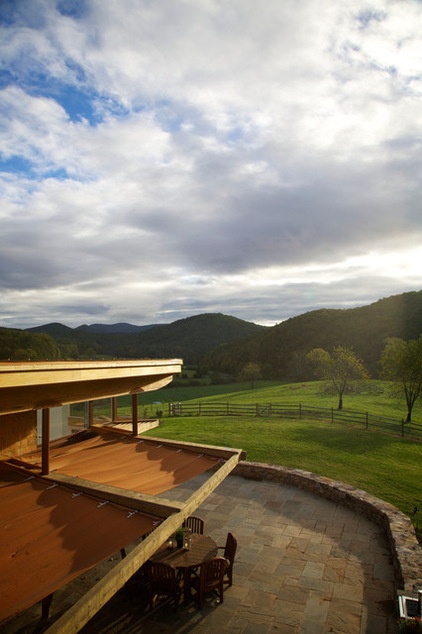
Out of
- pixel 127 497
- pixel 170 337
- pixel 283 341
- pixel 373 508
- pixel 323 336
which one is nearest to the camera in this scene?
pixel 127 497

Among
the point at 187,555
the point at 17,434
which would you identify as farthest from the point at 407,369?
the point at 17,434

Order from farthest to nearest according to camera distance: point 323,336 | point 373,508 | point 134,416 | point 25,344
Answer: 1. point 323,336
2. point 25,344
3. point 373,508
4. point 134,416

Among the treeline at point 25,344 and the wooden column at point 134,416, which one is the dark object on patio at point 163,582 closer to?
the wooden column at point 134,416

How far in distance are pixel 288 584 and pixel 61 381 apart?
557 cm

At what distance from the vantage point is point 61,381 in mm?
4930

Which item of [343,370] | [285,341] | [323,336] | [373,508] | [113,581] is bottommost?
[373,508]

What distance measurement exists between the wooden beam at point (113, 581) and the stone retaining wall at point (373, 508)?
166 inches

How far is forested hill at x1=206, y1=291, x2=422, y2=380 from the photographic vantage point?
182 ft

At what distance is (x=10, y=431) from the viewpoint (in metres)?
6.54

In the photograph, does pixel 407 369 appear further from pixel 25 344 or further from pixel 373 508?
pixel 25 344

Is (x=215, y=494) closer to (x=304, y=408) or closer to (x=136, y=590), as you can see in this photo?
(x=136, y=590)

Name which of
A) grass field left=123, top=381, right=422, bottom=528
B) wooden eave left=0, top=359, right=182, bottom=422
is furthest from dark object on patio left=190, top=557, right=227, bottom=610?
grass field left=123, top=381, right=422, bottom=528

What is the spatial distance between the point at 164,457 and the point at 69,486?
2179 millimetres

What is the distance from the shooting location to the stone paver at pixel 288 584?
5.86 metres
